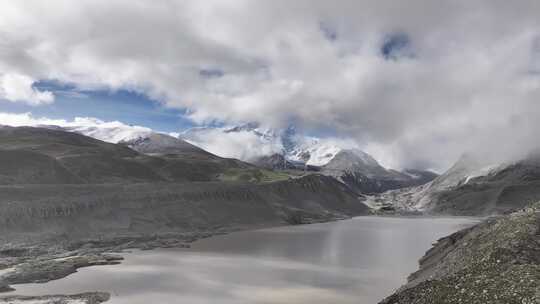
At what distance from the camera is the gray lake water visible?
45344 millimetres

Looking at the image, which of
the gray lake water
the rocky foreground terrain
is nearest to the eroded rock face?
the gray lake water

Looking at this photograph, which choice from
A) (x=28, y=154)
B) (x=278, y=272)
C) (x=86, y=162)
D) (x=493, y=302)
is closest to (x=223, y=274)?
(x=278, y=272)

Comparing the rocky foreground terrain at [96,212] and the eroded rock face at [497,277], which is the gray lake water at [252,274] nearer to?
the rocky foreground terrain at [96,212]

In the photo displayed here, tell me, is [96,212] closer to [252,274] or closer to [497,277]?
[252,274]

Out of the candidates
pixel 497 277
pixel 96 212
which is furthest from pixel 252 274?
pixel 96 212

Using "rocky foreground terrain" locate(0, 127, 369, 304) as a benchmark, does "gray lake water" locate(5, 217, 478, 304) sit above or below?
below

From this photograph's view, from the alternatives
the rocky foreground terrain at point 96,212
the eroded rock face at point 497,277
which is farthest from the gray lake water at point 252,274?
the eroded rock face at point 497,277

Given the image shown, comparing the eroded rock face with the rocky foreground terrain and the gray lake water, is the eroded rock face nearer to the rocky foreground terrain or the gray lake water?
the gray lake water

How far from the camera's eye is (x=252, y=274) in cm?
5728

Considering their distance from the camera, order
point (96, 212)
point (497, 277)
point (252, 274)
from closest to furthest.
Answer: point (497, 277), point (252, 274), point (96, 212)

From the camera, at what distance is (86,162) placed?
509 ft

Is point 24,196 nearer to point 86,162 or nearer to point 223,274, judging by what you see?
point 223,274

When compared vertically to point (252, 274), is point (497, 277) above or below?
above

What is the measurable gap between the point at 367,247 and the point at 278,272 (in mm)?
33450
